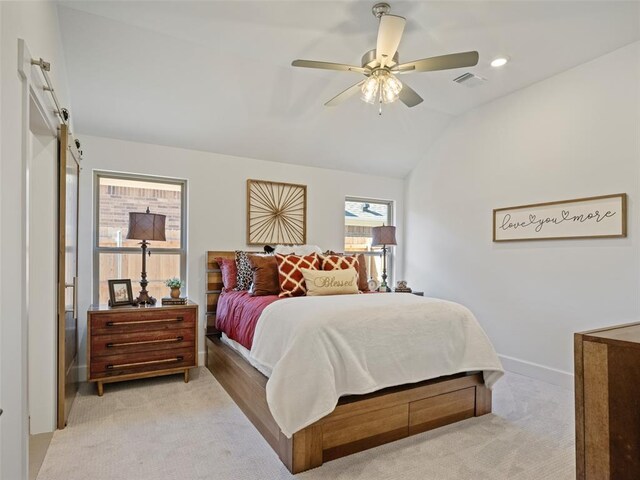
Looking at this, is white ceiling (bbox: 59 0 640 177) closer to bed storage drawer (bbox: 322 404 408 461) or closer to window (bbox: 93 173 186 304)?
window (bbox: 93 173 186 304)

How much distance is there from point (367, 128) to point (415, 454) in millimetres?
3225

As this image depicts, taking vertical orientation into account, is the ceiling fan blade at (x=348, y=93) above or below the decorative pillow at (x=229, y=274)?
above

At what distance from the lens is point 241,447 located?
2.15 metres

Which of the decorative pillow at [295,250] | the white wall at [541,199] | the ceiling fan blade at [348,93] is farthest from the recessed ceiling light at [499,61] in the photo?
the decorative pillow at [295,250]

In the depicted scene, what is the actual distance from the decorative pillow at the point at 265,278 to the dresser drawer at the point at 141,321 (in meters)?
0.65

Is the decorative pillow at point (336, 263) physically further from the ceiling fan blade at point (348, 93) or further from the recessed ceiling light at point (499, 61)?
the recessed ceiling light at point (499, 61)

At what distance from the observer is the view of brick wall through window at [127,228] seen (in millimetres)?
3518

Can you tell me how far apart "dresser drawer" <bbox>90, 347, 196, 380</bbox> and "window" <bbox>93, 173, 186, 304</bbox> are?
0.75 meters

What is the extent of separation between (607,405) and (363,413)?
133 centimetres

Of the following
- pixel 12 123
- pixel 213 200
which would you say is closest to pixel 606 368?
pixel 12 123

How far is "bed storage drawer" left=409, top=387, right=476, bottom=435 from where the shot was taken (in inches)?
90.4

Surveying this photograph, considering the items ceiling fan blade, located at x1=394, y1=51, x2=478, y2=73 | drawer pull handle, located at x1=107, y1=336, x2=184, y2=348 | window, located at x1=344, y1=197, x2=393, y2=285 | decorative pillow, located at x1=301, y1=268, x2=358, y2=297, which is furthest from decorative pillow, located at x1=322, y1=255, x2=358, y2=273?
ceiling fan blade, located at x1=394, y1=51, x2=478, y2=73

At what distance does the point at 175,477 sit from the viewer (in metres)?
1.85

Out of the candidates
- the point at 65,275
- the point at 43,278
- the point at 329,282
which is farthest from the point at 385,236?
the point at 43,278
